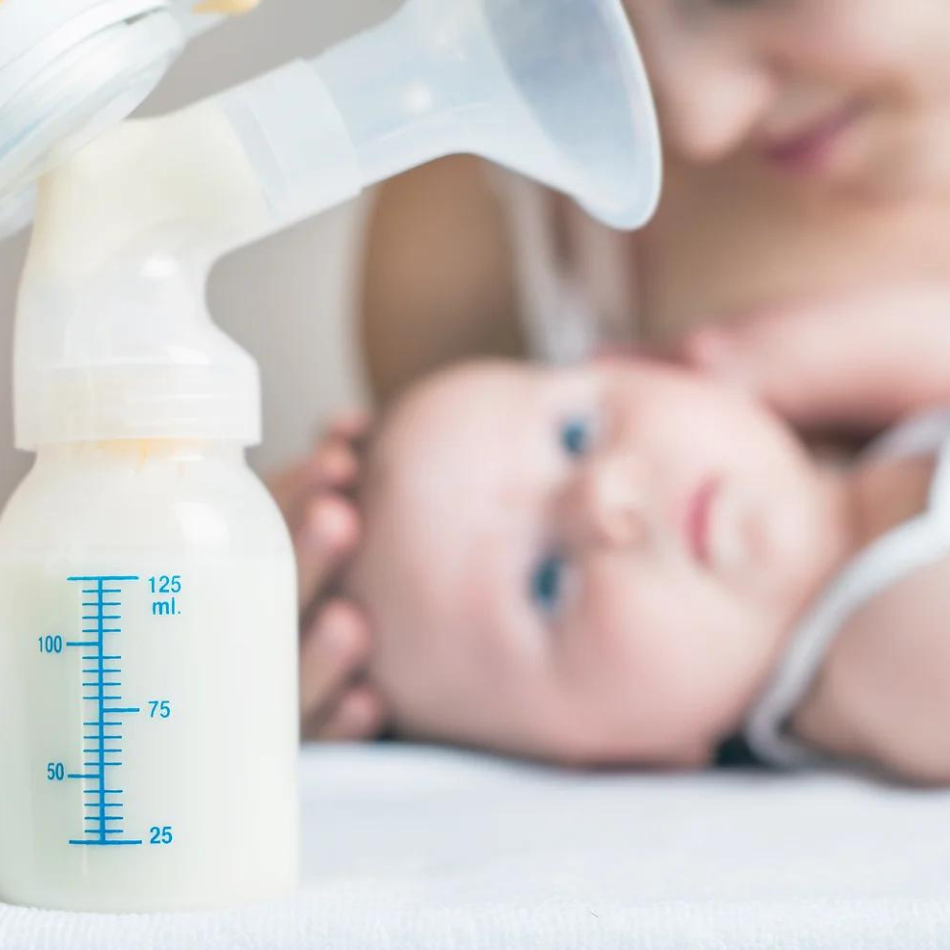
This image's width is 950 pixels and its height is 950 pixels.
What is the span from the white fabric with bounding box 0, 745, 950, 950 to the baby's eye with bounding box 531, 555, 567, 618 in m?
0.13

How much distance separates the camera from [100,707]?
0.54 m

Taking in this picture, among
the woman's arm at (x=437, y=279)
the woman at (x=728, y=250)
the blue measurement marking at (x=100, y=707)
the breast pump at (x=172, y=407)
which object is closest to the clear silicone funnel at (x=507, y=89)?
the breast pump at (x=172, y=407)

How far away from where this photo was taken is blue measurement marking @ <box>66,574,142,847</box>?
0.54 metres

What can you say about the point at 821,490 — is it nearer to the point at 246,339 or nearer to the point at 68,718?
the point at 68,718

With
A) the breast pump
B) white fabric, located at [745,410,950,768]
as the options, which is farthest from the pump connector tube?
white fabric, located at [745,410,950,768]

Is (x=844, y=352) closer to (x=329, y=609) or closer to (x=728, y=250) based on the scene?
(x=728, y=250)

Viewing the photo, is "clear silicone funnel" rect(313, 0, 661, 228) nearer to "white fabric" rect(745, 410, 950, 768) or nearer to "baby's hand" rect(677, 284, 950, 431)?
"white fabric" rect(745, 410, 950, 768)

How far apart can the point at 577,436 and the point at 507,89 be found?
55 cm

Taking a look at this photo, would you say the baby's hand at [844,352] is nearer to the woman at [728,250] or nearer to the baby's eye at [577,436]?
the woman at [728,250]

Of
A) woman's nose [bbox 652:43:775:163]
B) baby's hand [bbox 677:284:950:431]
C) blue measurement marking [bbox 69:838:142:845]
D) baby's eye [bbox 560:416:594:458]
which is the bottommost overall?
blue measurement marking [bbox 69:838:142:845]

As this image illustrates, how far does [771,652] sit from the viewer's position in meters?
Result: 1.03

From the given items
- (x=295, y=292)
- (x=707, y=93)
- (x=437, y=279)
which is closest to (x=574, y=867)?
(x=707, y=93)

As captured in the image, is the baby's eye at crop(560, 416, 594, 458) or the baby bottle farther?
the baby's eye at crop(560, 416, 594, 458)

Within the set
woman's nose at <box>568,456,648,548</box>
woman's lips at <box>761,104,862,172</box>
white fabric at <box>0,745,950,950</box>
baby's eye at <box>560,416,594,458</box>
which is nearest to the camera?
white fabric at <box>0,745,950,950</box>
